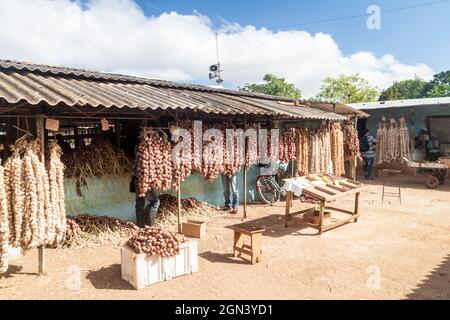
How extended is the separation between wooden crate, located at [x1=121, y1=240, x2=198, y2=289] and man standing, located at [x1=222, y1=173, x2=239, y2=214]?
14.5 ft

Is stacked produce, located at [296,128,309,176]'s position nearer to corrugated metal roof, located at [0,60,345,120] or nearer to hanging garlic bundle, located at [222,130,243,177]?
corrugated metal roof, located at [0,60,345,120]

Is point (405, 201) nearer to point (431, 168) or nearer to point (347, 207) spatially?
point (347, 207)

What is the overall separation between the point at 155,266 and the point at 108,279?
2.88 feet

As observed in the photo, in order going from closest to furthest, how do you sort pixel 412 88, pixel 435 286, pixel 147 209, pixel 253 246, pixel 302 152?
pixel 435 286, pixel 253 246, pixel 147 209, pixel 302 152, pixel 412 88

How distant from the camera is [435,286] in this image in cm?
539

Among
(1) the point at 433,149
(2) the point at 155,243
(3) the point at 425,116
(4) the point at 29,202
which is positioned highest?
(3) the point at 425,116

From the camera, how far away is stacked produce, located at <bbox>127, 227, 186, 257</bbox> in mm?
5395

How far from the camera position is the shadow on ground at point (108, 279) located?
5391mm

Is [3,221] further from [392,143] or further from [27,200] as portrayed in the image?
[392,143]

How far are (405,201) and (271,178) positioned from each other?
15.1ft

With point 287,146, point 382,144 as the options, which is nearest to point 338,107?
point 382,144

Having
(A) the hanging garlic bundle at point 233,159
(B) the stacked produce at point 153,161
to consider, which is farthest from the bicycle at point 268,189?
(B) the stacked produce at point 153,161

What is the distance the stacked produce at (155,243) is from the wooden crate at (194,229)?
7.04ft

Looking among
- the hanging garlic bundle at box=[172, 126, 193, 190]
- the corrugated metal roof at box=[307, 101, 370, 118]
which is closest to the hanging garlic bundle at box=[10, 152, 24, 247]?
the hanging garlic bundle at box=[172, 126, 193, 190]
